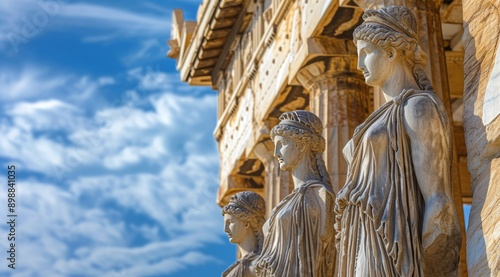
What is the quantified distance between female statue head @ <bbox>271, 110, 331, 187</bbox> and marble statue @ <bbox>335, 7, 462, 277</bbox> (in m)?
2.40

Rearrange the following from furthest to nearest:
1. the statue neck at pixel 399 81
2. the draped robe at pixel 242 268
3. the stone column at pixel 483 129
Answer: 1. the draped robe at pixel 242 268
2. the statue neck at pixel 399 81
3. the stone column at pixel 483 129

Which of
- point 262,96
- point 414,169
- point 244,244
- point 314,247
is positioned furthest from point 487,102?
point 262,96

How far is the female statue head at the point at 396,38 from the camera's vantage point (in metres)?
7.66

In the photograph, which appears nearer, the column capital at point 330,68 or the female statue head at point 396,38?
the female statue head at point 396,38

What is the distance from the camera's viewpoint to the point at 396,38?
302 inches

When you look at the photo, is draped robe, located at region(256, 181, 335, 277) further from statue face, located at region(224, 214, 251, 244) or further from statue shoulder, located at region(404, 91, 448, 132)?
statue shoulder, located at region(404, 91, 448, 132)

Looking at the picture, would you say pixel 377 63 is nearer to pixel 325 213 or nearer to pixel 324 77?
pixel 325 213

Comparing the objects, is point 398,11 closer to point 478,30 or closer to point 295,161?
point 478,30

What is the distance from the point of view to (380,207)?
709 centimetres

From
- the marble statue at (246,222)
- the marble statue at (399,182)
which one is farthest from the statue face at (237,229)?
the marble statue at (399,182)

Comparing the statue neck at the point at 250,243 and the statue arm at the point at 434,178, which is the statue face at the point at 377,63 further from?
the statue neck at the point at 250,243

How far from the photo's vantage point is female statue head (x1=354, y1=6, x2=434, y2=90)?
7.66 m

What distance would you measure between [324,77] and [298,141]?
409 centimetres

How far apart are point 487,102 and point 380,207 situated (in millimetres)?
1115
